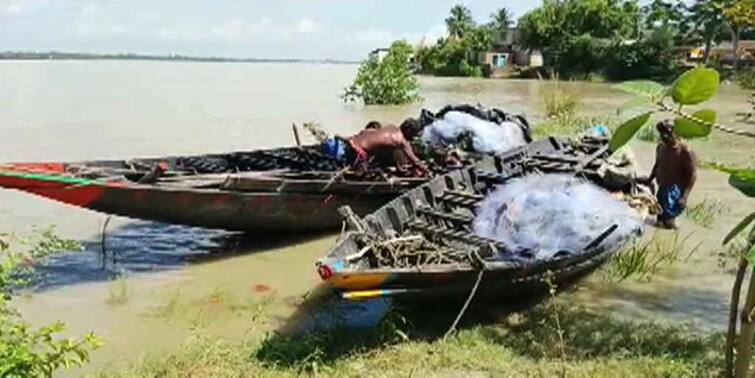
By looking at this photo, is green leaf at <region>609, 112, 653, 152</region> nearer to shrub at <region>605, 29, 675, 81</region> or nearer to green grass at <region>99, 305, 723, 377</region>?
green grass at <region>99, 305, 723, 377</region>

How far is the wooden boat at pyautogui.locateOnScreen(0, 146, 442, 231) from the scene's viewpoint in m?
6.34

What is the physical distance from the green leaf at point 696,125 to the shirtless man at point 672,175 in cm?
591

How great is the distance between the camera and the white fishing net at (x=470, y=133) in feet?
31.3

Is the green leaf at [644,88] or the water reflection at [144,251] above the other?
the green leaf at [644,88]

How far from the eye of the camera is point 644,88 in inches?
72.3

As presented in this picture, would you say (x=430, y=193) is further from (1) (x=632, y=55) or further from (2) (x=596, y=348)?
(1) (x=632, y=55)

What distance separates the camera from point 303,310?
6062 millimetres

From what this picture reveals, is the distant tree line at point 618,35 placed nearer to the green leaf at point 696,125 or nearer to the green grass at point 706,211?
the green grass at point 706,211

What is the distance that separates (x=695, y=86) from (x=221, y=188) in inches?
232

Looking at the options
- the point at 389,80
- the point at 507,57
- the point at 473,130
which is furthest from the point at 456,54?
the point at 473,130

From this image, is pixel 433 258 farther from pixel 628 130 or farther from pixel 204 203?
pixel 628 130

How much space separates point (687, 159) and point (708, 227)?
1.40m

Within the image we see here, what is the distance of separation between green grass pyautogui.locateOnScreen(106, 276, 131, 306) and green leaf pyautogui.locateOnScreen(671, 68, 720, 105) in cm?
562

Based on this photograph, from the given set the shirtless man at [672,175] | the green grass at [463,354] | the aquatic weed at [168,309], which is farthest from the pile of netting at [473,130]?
the green grass at [463,354]
